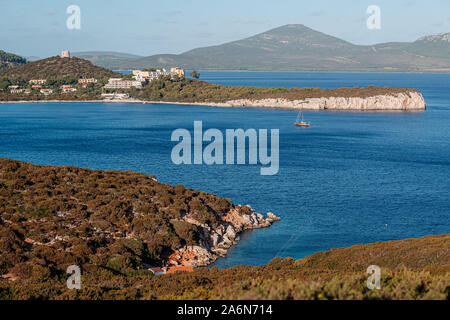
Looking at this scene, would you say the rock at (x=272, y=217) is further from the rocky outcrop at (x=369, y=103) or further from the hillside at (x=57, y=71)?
the hillside at (x=57, y=71)

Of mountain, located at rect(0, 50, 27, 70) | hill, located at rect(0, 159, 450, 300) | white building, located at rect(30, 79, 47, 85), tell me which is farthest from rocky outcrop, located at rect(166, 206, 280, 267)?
mountain, located at rect(0, 50, 27, 70)

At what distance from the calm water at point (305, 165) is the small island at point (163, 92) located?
376 inches

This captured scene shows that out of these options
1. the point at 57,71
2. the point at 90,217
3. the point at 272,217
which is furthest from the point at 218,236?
the point at 57,71

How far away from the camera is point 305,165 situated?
44.8m

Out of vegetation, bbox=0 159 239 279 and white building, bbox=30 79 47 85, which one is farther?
white building, bbox=30 79 47 85

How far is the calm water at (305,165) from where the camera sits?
26.4 meters

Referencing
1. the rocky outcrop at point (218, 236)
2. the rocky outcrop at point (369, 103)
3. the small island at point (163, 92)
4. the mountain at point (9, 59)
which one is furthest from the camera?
the mountain at point (9, 59)

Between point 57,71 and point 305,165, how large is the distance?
122 meters

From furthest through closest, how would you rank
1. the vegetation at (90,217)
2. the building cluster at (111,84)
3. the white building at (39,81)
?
the white building at (39,81)
the building cluster at (111,84)
the vegetation at (90,217)

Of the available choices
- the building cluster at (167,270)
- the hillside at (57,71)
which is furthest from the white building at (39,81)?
the building cluster at (167,270)

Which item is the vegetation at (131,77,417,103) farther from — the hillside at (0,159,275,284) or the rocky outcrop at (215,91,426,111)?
the hillside at (0,159,275,284)

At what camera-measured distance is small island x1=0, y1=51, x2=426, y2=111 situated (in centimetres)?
10175

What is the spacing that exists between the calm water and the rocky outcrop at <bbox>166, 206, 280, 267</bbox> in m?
0.57

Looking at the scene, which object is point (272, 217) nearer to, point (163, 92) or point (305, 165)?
point (305, 165)
